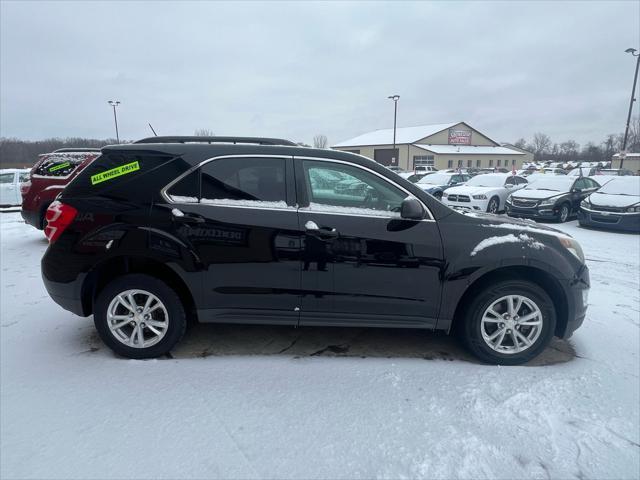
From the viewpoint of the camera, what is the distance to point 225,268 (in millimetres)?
3199

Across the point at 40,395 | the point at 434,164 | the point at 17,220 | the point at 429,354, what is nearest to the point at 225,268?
the point at 40,395

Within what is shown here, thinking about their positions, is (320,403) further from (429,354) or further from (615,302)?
(615,302)

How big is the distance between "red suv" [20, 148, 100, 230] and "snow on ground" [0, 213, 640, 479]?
172 inches

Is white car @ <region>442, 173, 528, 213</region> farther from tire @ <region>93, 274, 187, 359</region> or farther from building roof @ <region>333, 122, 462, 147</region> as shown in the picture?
building roof @ <region>333, 122, 462, 147</region>

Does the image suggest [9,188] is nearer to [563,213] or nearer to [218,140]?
[218,140]

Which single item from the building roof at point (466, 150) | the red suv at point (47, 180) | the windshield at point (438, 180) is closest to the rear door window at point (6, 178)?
the red suv at point (47, 180)

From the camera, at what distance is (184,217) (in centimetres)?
313

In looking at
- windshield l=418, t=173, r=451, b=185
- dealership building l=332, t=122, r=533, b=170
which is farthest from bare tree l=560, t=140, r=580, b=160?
windshield l=418, t=173, r=451, b=185

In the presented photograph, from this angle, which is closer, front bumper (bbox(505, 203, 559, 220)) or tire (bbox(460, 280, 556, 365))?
tire (bbox(460, 280, 556, 365))

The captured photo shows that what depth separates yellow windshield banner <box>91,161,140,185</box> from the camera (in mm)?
3221

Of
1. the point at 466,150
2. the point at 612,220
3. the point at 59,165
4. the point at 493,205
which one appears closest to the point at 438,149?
the point at 466,150

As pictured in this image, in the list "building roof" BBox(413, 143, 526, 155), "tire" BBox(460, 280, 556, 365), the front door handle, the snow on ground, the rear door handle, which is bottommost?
the snow on ground

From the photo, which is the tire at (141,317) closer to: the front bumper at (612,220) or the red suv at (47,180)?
the red suv at (47,180)

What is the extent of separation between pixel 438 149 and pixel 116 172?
191 feet
